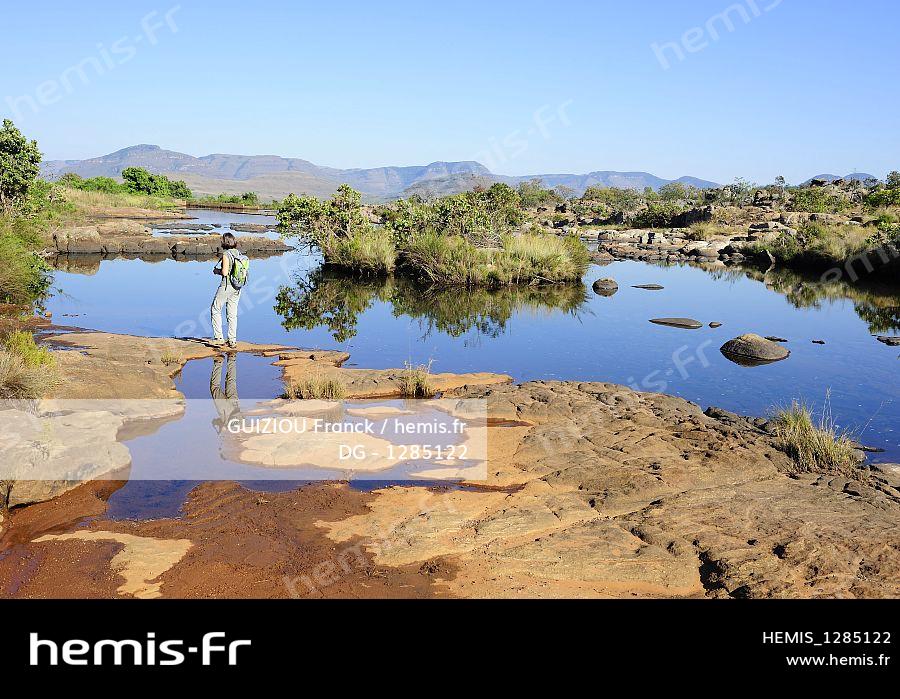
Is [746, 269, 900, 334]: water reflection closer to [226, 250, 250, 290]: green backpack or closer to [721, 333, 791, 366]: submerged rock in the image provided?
[721, 333, 791, 366]: submerged rock

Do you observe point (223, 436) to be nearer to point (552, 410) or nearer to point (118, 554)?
point (118, 554)

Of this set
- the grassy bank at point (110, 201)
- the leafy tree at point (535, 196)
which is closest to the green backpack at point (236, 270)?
the grassy bank at point (110, 201)

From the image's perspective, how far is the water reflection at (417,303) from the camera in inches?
688

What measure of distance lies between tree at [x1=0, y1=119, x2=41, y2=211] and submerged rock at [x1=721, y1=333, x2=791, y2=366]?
2186 centimetres

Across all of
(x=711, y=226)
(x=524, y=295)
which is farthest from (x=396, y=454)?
(x=711, y=226)

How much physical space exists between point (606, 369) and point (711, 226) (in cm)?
3754

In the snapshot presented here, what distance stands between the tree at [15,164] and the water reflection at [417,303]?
31.4 feet

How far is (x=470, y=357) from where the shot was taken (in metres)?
14.1

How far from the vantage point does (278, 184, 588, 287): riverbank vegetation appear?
24266mm

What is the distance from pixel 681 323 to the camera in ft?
59.6

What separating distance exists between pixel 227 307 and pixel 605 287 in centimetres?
1441

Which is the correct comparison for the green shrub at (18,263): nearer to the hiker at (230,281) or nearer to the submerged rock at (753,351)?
the hiker at (230,281)

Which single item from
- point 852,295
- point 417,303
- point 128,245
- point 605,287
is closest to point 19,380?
point 417,303

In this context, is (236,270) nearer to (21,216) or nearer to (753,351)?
(753,351)
